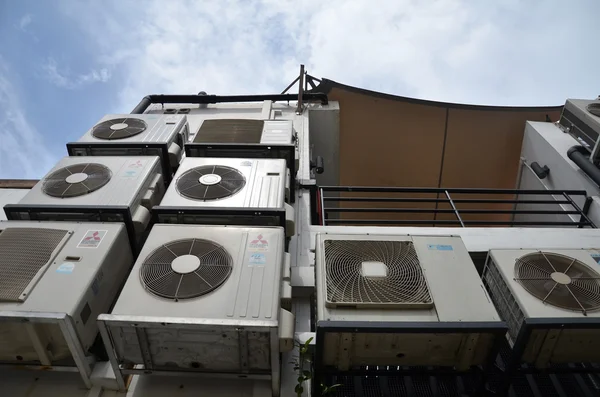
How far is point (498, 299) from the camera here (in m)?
3.37

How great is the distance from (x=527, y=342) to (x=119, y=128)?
475 cm

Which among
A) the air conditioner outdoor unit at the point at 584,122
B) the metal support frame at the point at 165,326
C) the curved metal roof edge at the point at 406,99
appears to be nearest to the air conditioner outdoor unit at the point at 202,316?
the metal support frame at the point at 165,326

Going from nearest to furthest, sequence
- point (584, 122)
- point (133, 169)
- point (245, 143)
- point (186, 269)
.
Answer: point (186, 269)
point (133, 169)
point (245, 143)
point (584, 122)

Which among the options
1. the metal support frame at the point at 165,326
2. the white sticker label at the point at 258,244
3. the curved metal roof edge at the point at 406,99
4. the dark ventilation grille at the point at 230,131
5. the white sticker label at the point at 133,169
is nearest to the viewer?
the metal support frame at the point at 165,326

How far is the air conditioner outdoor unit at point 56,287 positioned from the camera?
272 centimetres

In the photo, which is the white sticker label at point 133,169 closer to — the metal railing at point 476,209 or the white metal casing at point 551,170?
the metal railing at point 476,209

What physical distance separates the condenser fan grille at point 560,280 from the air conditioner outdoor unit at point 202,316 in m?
1.86

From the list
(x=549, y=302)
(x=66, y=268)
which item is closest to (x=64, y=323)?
(x=66, y=268)

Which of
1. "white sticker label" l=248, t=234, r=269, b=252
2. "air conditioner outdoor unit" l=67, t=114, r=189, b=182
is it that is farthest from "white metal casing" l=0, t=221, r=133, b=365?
"air conditioner outdoor unit" l=67, t=114, r=189, b=182

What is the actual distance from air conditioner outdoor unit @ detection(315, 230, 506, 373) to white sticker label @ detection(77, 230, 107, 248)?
5.63ft

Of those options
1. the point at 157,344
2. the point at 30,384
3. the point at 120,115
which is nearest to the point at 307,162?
the point at 120,115

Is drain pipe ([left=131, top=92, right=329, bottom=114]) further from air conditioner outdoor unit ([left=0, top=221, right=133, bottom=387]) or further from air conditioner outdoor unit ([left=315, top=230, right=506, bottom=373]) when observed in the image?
air conditioner outdoor unit ([left=315, top=230, right=506, bottom=373])

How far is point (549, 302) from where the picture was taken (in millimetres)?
2982

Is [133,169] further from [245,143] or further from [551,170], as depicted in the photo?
[551,170]
